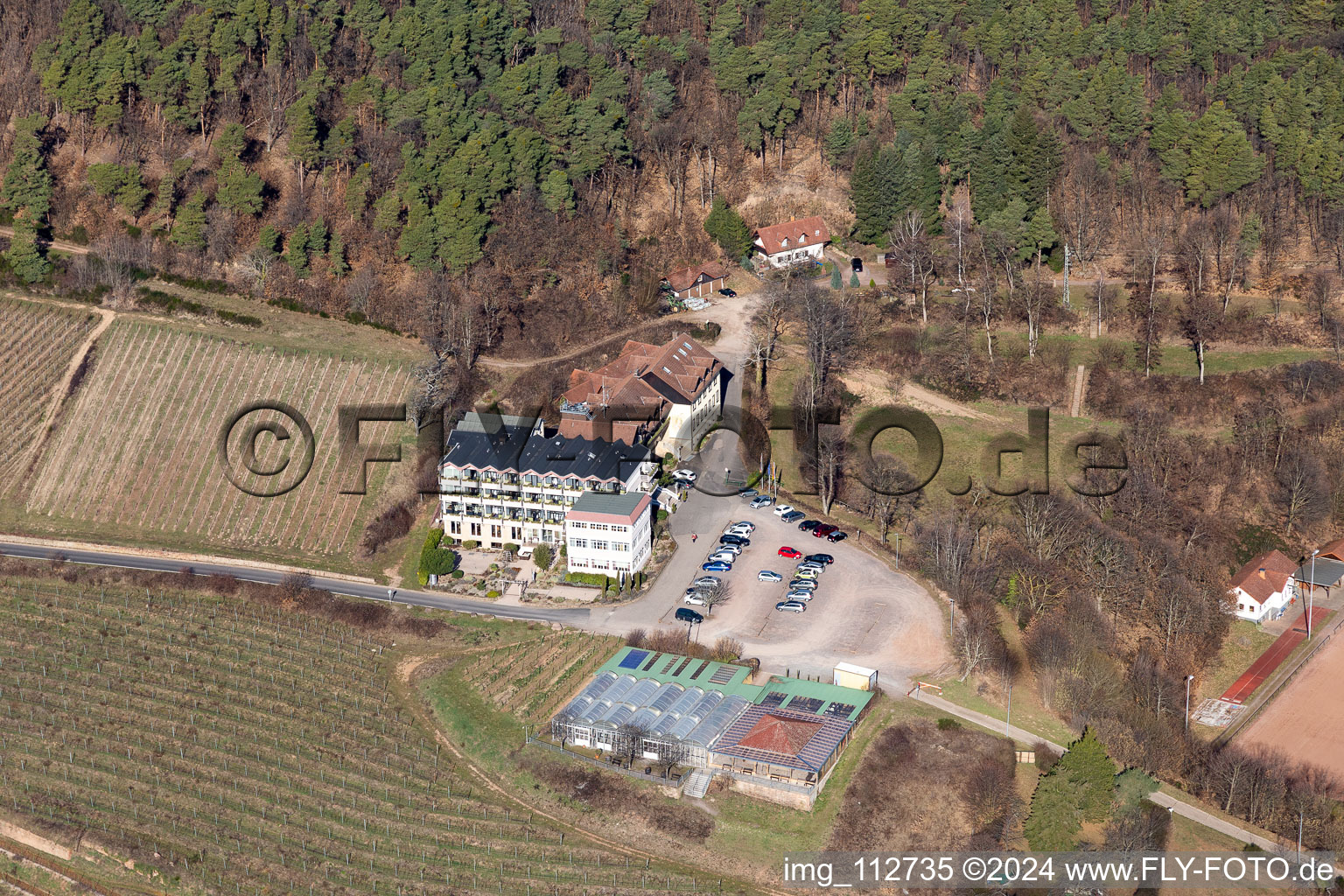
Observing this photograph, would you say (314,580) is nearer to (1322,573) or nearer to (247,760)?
(247,760)

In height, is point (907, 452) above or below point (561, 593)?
above

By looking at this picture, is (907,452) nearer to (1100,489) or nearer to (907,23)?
(1100,489)

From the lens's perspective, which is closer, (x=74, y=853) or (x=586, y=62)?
(x=74, y=853)

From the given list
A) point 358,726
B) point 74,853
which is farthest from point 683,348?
point 74,853

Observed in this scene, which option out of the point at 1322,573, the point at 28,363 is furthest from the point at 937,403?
the point at 28,363

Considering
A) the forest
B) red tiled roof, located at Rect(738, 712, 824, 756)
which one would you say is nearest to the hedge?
the forest

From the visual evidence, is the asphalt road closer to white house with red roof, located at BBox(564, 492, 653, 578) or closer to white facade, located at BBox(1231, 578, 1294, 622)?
white house with red roof, located at BBox(564, 492, 653, 578)
